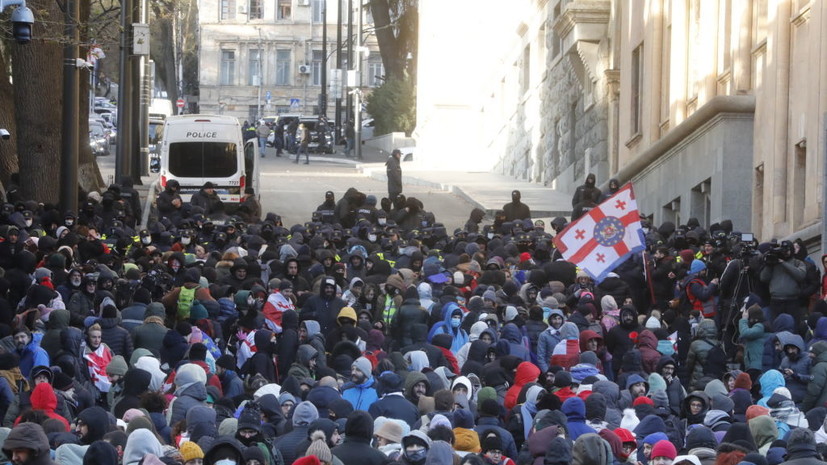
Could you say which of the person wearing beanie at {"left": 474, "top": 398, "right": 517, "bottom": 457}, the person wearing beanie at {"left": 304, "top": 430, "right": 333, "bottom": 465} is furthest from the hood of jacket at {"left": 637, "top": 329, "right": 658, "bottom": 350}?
the person wearing beanie at {"left": 304, "top": 430, "right": 333, "bottom": 465}

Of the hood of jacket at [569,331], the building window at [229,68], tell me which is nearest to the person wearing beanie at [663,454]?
the hood of jacket at [569,331]

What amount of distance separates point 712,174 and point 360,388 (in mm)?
16152

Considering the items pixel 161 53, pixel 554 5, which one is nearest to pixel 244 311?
pixel 554 5

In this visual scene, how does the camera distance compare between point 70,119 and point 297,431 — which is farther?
point 70,119

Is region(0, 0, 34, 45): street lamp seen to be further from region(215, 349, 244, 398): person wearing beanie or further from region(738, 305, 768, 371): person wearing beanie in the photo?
region(738, 305, 768, 371): person wearing beanie

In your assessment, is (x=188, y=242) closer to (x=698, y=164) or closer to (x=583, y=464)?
(x=698, y=164)

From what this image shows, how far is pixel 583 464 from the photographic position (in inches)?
518

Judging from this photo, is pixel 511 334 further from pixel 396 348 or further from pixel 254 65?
pixel 254 65

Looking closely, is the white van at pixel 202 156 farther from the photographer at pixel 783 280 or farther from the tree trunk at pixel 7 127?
the photographer at pixel 783 280

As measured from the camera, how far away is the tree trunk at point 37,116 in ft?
105

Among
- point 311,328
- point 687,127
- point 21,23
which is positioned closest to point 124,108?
point 687,127

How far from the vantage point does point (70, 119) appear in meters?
27.6

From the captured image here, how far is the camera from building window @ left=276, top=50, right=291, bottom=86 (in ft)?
362

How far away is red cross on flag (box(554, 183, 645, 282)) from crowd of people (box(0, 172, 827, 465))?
0.30 metres
